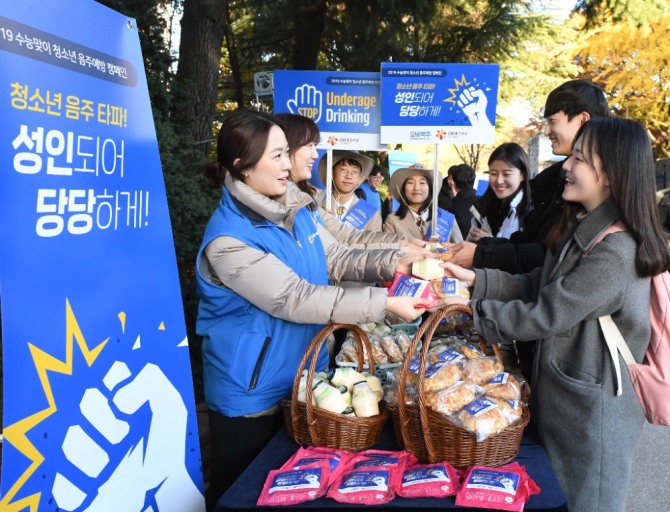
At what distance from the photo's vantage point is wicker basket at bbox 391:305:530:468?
1.77m

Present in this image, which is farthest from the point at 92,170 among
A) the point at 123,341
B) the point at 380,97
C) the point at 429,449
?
the point at 380,97

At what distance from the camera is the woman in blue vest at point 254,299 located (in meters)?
2.10

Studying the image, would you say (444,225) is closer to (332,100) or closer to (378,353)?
(332,100)

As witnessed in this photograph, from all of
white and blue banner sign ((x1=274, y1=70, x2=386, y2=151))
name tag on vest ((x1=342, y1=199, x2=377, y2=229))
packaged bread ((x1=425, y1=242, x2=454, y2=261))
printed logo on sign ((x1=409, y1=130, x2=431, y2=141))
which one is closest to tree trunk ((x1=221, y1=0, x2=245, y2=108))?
white and blue banner sign ((x1=274, y1=70, x2=386, y2=151))

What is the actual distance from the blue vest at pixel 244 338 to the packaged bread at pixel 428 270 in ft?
1.89

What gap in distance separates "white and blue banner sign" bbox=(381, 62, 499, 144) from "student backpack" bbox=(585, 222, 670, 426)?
9.07 feet

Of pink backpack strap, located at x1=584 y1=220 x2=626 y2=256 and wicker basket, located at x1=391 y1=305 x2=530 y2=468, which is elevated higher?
pink backpack strap, located at x1=584 y1=220 x2=626 y2=256

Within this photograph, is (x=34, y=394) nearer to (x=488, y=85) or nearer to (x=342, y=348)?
(x=342, y=348)

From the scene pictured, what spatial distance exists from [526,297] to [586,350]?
20.5 inches

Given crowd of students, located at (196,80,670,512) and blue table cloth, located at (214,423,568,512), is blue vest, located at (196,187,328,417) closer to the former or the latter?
crowd of students, located at (196,80,670,512)

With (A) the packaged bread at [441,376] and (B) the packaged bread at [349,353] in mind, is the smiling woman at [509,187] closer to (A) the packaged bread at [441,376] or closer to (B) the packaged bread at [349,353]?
(B) the packaged bread at [349,353]

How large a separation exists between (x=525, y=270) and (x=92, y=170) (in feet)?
6.32

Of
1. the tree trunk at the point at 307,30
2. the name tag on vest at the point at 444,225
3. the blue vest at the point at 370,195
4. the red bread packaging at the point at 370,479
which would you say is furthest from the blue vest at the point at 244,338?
the tree trunk at the point at 307,30

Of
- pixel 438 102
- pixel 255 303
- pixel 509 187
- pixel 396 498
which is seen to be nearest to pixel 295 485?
pixel 396 498
